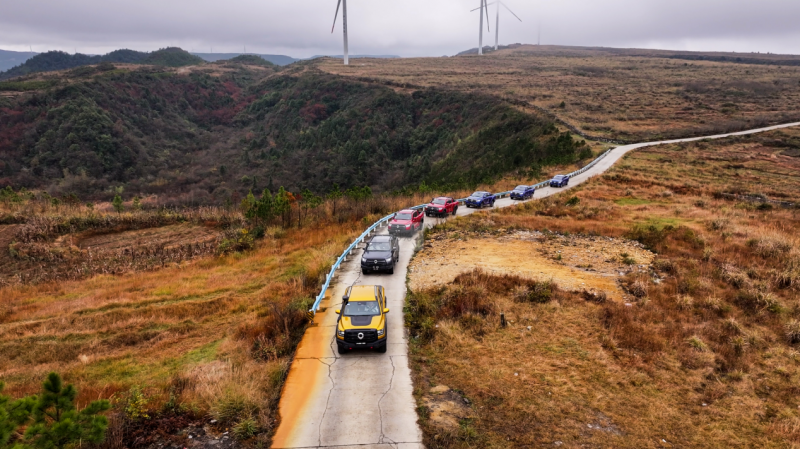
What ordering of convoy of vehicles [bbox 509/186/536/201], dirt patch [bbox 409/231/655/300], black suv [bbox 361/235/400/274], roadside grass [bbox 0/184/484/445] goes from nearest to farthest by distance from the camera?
1. roadside grass [bbox 0/184/484/445]
2. dirt patch [bbox 409/231/655/300]
3. black suv [bbox 361/235/400/274]
4. convoy of vehicles [bbox 509/186/536/201]

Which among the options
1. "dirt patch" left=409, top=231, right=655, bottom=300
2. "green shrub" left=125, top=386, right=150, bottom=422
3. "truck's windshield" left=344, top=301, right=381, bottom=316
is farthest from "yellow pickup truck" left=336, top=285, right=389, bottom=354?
"green shrub" left=125, top=386, right=150, bottom=422

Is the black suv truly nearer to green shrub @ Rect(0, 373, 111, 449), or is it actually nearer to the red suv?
the red suv

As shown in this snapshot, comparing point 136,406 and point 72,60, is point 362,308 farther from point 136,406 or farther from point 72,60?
point 72,60

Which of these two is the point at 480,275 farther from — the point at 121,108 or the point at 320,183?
the point at 121,108

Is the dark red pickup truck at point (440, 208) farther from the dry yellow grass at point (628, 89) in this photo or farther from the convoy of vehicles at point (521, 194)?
the dry yellow grass at point (628, 89)

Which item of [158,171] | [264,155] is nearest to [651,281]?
[264,155]

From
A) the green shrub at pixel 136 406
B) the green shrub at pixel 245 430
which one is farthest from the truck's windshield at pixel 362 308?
the green shrub at pixel 136 406
